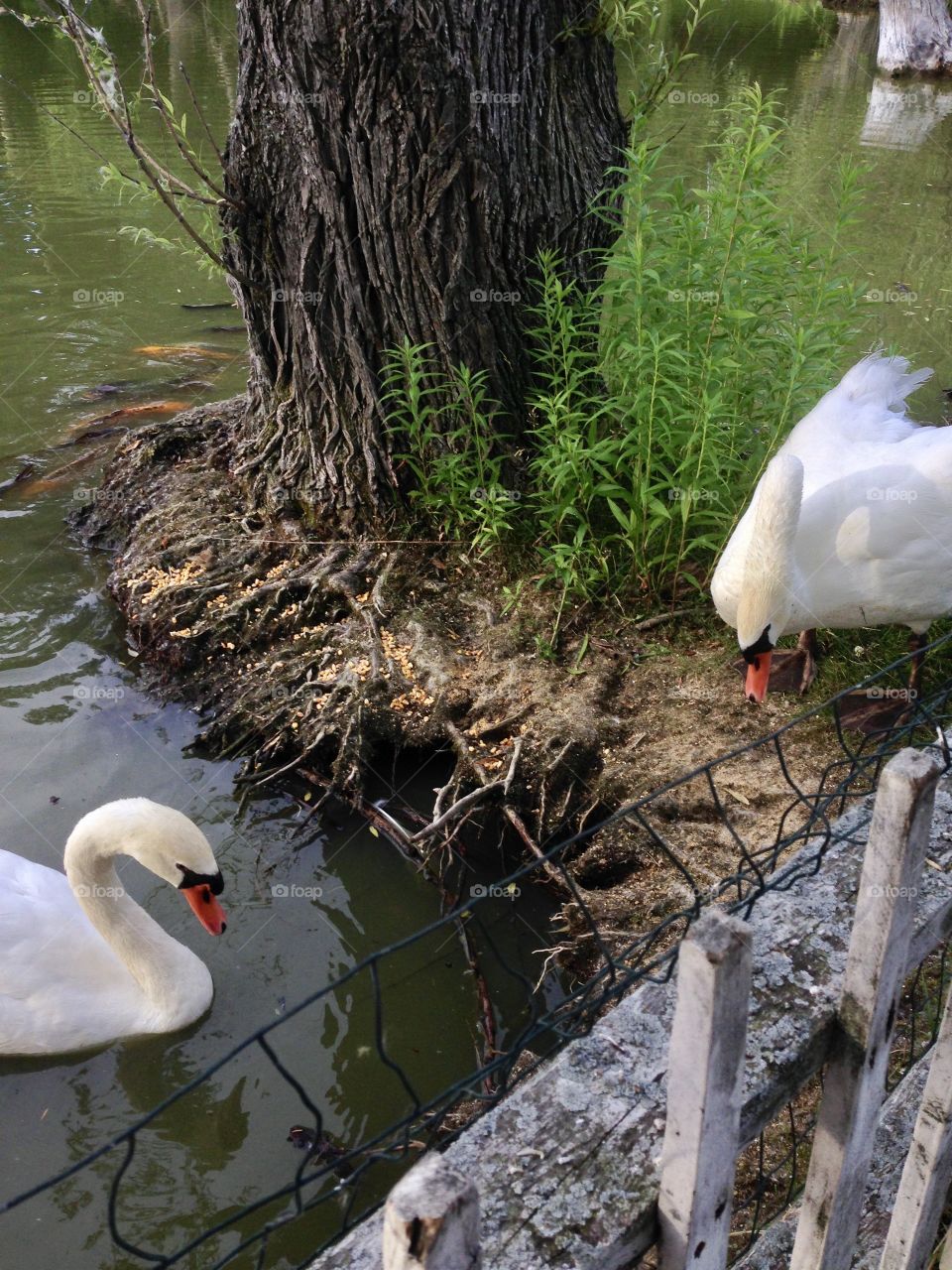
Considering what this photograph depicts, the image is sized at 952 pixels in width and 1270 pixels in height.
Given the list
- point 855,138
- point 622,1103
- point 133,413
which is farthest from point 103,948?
point 855,138

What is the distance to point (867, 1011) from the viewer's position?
1.57 metres

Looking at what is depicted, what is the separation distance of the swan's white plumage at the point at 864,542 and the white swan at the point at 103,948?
6.94 feet

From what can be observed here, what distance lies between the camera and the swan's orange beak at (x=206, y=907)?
3.66 metres

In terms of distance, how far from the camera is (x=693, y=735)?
4.20m

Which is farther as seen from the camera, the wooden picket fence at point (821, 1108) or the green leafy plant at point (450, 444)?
the green leafy plant at point (450, 444)

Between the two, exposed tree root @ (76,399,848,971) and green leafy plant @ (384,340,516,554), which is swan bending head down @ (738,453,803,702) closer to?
exposed tree root @ (76,399,848,971)

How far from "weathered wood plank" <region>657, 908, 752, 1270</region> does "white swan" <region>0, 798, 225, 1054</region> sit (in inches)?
95.8

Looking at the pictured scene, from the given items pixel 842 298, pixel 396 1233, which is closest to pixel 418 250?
pixel 842 298

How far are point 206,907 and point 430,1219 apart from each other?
2921 millimetres

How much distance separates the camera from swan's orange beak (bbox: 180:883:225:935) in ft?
12.0

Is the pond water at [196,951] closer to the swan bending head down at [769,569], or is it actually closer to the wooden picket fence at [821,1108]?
the swan bending head down at [769,569]

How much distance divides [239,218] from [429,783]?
2670mm

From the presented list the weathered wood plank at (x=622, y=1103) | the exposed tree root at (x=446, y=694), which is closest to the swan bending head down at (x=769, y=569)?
the exposed tree root at (x=446, y=694)

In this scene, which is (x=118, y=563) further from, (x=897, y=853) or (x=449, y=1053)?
(x=897, y=853)
